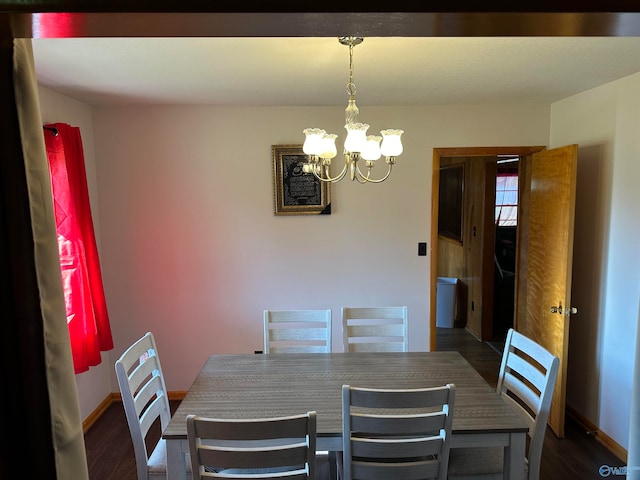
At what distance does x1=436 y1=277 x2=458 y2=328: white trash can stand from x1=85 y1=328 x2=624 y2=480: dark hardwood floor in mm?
1904

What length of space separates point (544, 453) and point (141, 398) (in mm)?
2390

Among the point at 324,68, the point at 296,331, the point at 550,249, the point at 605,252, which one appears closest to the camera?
the point at 324,68

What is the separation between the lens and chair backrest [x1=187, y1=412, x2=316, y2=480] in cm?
128

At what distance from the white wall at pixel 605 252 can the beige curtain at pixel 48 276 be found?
2718 millimetres

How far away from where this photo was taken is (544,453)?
2.52 meters

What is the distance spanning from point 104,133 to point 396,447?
2.93 meters

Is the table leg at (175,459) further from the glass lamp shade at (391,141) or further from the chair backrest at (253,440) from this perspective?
the glass lamp shade at (391,141)

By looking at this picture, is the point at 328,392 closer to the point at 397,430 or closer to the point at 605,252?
the point at 397,430

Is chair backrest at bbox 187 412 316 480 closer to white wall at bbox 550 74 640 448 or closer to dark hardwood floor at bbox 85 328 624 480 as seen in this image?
dark hardwood floor at bbox 85 328 624 480

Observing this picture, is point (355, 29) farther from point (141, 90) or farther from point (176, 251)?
point (176, 251)

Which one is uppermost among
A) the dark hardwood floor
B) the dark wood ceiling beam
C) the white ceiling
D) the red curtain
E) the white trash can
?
the white ceiling

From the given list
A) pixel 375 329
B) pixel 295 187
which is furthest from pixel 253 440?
pixel 295 187

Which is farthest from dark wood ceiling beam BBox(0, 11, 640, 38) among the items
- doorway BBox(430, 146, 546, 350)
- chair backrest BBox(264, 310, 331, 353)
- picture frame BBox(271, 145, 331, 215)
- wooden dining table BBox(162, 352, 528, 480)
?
doorway BBox(430, 146, 546, 350)

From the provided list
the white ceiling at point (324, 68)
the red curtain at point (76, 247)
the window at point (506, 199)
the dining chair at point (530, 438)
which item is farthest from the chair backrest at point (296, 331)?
the window at point (506, 199)
